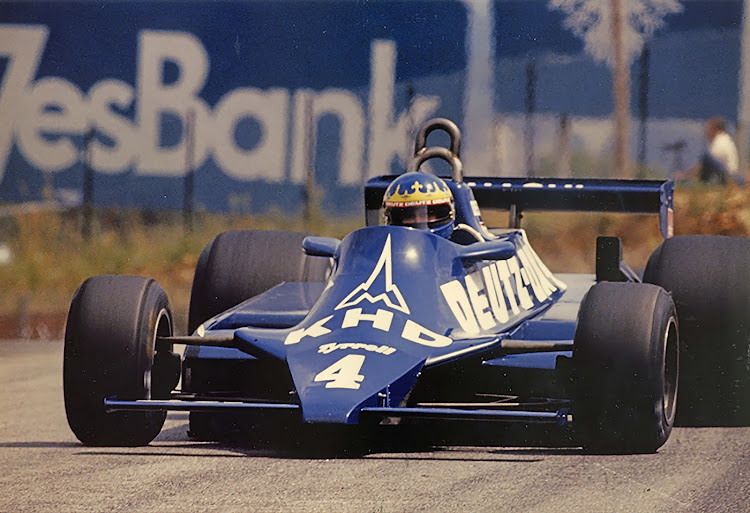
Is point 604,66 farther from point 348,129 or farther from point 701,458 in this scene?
point 701,458

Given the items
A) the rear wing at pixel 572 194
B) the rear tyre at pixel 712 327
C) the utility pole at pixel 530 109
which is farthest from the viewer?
the utility pole at pixel 530 109

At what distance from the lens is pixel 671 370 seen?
8391 mm

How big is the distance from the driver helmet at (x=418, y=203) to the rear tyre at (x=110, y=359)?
1.50 m

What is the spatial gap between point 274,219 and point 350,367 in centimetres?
1394

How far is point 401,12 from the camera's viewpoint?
2106cm

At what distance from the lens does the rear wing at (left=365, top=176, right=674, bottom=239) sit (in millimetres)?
10992

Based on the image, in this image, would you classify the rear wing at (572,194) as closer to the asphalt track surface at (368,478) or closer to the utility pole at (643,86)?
the asphalt track surface at (368,478)

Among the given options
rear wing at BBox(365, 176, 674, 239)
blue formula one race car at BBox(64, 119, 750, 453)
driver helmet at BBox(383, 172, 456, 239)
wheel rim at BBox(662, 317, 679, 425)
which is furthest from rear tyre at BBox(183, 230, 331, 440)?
wheel rim at BBox(662, 317, 679, 425)

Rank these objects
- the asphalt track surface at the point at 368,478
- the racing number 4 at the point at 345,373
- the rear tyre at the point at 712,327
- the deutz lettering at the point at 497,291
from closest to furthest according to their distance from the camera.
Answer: the asphalt track surface at the point at 368,478 → the racing number 4 at the point at 345,373 → the deutz lettering at the point at 497,291 → the rear tyre at the point at 712,327

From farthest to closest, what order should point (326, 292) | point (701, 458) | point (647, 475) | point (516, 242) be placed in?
1. point (516, 242)
2. point (326, 292)
3. point (701, 458)
4. point (647, 475)

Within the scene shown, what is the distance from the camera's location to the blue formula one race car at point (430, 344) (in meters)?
7.51

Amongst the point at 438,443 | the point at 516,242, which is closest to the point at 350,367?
the point at 438,443

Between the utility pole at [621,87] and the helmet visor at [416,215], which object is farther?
the utility pole at [621,87]

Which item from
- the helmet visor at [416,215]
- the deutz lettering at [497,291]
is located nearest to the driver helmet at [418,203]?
the helmet visor at [416,215]
